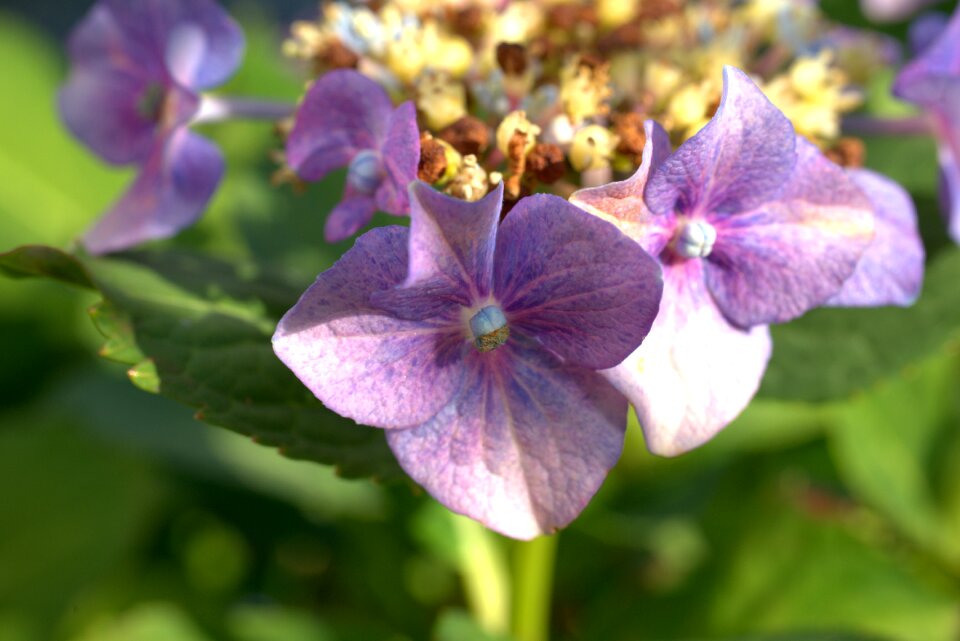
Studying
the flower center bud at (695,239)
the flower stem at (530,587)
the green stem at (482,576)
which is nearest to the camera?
the flower center bud at (695,239)

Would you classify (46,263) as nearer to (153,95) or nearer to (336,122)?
(336,122)

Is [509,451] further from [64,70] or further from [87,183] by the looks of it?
[64,70]

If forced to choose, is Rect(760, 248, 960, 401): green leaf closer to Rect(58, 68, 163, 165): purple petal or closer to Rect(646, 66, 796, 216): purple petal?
Rect(646, 66, 796, 216): purple petal

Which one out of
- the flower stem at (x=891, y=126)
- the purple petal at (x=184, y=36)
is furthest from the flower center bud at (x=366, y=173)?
the flower stem at (x=891, y=126)

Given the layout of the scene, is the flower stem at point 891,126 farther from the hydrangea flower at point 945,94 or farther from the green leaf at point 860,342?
the green leaf at point 860,342

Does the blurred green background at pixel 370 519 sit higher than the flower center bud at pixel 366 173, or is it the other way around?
the flower center bud at pixel 366 173
